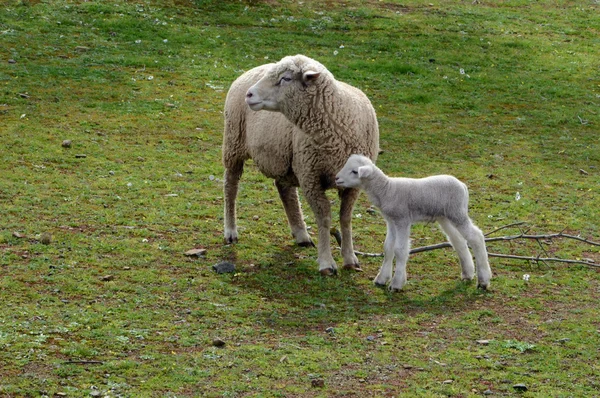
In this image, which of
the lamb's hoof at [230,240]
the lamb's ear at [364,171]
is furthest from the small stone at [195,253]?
the lamb's ear at [364,171]

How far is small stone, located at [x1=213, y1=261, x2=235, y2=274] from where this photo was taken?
9.55m

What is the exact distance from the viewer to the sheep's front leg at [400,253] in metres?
8.95

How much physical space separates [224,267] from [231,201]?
1.48 m

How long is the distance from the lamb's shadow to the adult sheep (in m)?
0.29

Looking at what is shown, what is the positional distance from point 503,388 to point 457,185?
2.58 m

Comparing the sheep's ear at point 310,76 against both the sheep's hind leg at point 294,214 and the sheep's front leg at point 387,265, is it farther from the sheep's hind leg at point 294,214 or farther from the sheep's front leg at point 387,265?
the sheep's hind leg at point 294,214

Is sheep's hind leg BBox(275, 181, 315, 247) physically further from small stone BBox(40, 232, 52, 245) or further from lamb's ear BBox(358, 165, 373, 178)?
small stone BBox(40, 232, 52, 245)

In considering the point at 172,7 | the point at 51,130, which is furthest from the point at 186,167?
the point at 172,7

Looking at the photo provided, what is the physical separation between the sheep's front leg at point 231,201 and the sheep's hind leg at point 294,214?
1.71ft

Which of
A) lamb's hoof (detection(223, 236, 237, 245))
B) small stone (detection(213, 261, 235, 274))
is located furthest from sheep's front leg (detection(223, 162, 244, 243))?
small stone (detection(213, 261, 235, 274))

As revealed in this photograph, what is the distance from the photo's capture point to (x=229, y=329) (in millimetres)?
7879

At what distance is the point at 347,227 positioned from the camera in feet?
32.1

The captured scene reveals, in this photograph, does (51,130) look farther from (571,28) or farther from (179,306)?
(571,28)

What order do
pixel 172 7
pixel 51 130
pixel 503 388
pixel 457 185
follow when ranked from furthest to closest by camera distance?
pixel 172 7 → pixel 51 130 → pixel 457 185 → pixel 503 388
